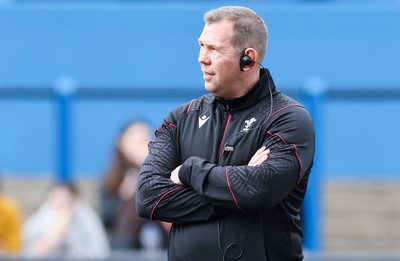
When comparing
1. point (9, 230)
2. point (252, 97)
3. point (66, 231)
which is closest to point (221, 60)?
point (252, 97)

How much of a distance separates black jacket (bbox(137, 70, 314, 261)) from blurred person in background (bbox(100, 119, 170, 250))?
3.50 m

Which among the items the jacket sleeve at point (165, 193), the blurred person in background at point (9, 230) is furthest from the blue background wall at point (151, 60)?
the jacket sleeve at point (165, 193)

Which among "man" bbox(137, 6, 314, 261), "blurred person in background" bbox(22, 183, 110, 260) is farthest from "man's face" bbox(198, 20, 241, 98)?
"blurred person in background" bbox(22, 183, 110, 260)

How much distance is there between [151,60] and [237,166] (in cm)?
566

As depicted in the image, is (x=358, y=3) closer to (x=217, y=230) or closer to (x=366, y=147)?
(x=366, y=147)

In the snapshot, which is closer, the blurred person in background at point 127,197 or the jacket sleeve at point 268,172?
the jacket sleeve at point 268,172

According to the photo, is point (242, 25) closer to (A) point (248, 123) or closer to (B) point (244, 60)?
(B) point (244, 60)

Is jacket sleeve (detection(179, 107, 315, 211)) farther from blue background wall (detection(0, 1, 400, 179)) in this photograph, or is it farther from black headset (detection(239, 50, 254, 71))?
blue background wall (detection(0, 1, 400, 179))

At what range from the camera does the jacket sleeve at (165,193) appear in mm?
3738

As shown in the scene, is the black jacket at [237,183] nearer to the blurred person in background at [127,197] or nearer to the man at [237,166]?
the man at [237,166]

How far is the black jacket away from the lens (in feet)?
12.0

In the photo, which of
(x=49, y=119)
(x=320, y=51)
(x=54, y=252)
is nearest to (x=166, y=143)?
(x=54, y=252)

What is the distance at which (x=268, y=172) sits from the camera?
12.0ft

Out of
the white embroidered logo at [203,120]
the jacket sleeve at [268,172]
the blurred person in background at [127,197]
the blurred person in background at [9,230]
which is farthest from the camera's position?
the blurred person in background at [9,230]
